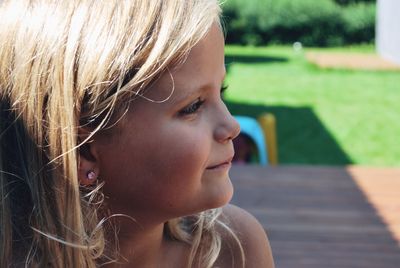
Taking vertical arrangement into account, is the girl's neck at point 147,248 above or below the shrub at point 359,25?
above

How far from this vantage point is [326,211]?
13.1 feet

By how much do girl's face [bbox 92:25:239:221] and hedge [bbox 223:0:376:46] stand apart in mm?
21189

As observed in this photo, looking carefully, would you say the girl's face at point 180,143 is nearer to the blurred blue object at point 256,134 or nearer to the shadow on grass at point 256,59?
the blurred blue object at point 256,134

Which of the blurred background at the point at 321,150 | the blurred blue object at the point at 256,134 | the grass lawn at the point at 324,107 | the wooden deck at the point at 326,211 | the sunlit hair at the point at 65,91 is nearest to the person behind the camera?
the sunlit hair at the point at 65,91

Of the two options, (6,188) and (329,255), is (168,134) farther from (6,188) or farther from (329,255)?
(329,255)

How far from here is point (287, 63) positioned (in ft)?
54.8

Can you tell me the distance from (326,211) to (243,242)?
8.59 feet

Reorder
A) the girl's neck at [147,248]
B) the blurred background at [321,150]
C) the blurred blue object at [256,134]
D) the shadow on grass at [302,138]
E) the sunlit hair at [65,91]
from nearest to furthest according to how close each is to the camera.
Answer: the sunlit hair at [65,91] → the girl's neck at [147,248] → the blurred background at [321,150] → the blurred blue object at [256,134] → the shadow on grass at [302,138]

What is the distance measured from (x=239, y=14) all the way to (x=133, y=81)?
2158 cm

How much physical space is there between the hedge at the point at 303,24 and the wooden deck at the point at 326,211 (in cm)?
1773

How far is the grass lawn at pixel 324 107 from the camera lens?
722cm

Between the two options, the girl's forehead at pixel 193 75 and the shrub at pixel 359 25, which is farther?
the shrub at pixel 359 25

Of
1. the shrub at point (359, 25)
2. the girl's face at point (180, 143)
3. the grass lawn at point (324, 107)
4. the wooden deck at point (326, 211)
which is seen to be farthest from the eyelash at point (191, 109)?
the shrub at point (359, 25)

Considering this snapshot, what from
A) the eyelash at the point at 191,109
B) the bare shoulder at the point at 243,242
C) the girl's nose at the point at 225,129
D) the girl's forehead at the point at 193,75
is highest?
the girl's forehead at the point at 193,75
